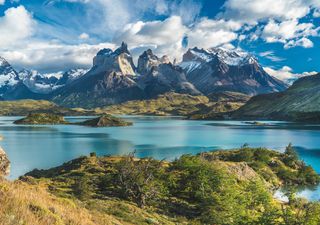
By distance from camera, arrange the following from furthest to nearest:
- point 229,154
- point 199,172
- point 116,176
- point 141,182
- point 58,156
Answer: point 58,156 < point 229,154 < point 199,172 < point 116,176 < point 141,182

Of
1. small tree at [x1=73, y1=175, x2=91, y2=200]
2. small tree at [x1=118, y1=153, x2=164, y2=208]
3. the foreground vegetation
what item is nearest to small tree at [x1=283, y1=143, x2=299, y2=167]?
the foreground vegetation

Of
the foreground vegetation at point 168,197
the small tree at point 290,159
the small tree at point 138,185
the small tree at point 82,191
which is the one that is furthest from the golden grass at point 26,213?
the small tree at point 290,159

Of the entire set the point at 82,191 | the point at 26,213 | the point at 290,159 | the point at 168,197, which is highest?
the point at 26,213

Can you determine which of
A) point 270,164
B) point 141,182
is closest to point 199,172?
point 141,182

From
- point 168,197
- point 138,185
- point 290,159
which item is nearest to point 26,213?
point 138,185

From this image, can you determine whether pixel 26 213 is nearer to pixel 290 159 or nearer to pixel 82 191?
pixel 82 191

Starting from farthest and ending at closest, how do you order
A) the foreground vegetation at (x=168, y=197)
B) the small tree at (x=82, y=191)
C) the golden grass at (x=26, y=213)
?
the small tree at (x=82, y=191) → the foreground vegetation at (x=168, y=197) → the golden grass at (x=26, y=213)

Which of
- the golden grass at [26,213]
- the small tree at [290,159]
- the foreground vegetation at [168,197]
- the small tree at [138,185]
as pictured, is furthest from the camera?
the small tree at [290,159]

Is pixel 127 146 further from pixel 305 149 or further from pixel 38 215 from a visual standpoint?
pixel 38 215

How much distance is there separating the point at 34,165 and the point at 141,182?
242 ft

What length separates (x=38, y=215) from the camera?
1523 centimetres

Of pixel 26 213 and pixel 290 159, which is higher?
pixel 26 213

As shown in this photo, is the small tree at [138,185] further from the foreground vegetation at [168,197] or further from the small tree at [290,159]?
the small tree at [290,159]

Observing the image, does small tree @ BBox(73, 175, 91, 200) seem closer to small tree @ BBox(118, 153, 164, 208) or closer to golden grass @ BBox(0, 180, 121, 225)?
small tree @ BBox(118, 153, 164, 208)
